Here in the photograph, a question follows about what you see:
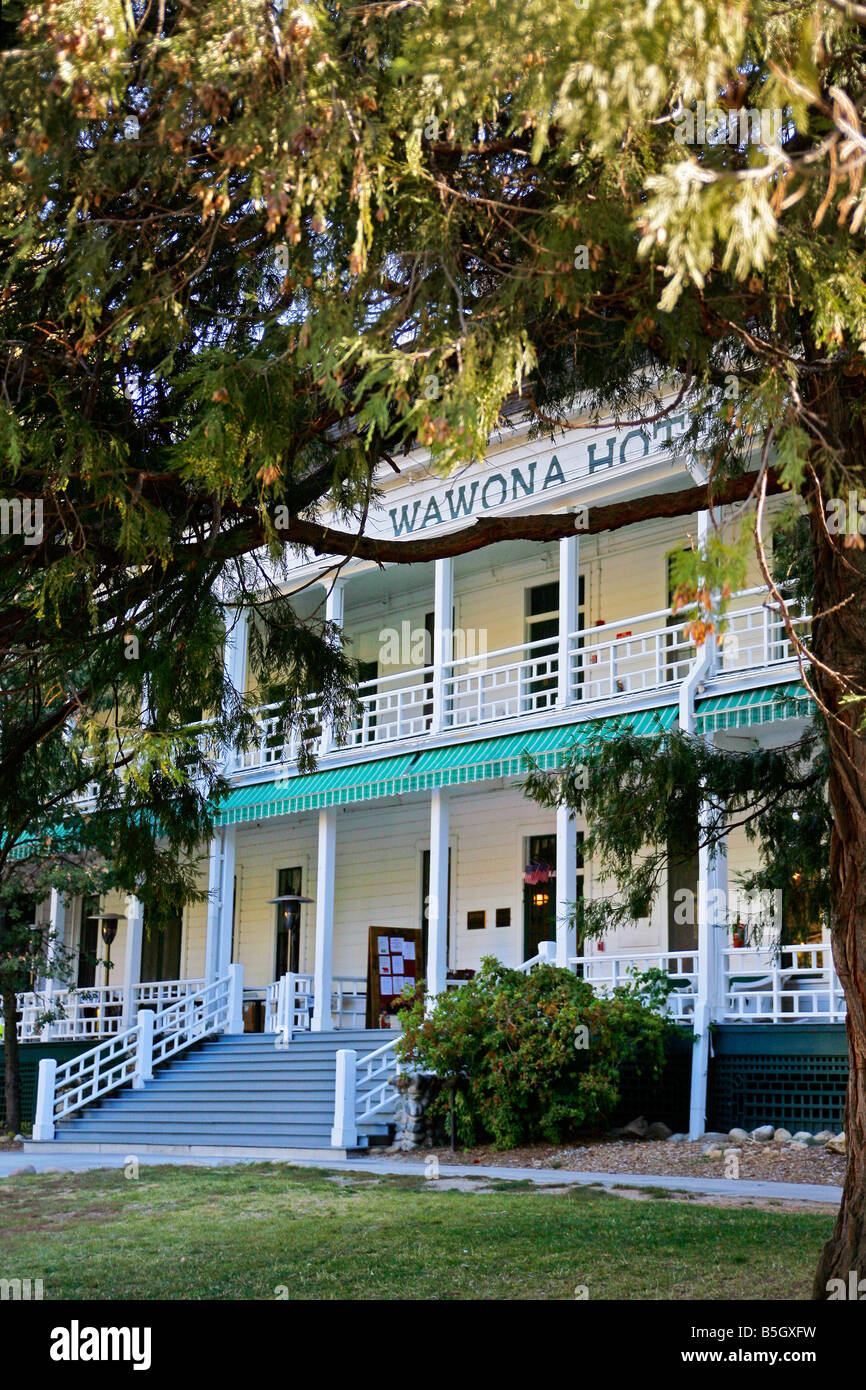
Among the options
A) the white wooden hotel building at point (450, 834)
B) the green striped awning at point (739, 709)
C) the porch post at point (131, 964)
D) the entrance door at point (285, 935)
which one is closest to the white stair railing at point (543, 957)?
the white wooden hotel building at point (450, 834)

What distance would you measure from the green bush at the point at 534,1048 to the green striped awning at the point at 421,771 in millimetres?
2691

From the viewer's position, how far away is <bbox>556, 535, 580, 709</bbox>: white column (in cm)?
1827

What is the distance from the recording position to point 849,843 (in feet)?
22.7

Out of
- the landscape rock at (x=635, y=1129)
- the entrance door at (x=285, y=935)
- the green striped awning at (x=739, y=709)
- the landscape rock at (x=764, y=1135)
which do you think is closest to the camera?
the landscape rock at (x=764, y=1135)

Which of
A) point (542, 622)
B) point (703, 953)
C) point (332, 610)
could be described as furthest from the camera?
point (332, 610)

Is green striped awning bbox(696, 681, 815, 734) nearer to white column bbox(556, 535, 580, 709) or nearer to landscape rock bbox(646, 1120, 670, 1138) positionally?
white column bbox(556, 535, 580, 709)

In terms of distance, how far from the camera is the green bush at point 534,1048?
14.7 meters

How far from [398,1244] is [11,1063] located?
44.9ft

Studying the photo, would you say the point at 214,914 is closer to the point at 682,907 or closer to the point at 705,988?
the point at 682,907

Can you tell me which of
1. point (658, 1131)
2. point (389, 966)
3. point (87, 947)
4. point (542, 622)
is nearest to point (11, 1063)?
point (389, 966)

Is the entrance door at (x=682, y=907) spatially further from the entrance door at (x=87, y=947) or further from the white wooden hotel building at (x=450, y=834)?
the entrance door at (x=87, y=947)

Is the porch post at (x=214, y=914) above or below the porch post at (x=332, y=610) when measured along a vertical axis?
below

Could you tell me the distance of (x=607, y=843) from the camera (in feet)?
30.7

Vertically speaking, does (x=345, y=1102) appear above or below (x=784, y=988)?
below
